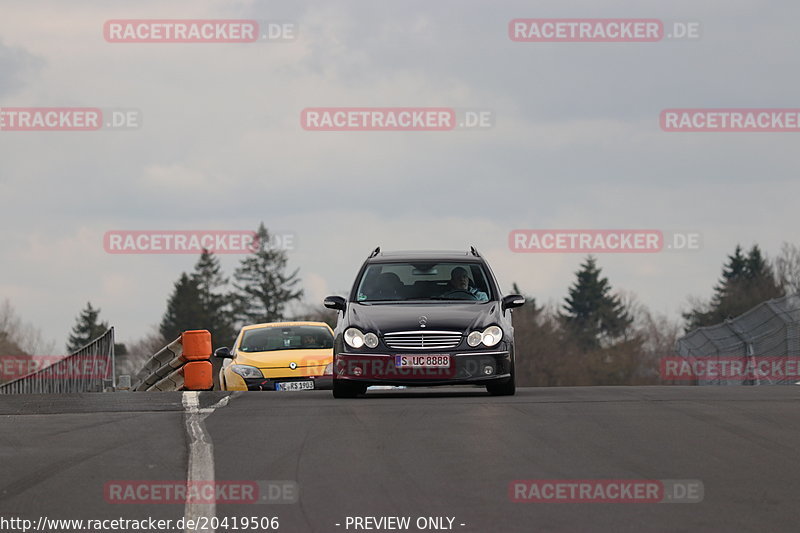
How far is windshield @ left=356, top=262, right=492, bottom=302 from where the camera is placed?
17859 millimetres

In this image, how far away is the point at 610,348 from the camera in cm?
12131

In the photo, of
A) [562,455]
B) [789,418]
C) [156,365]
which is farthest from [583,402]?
[156,365]

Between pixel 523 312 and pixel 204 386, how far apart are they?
8776 centimetres

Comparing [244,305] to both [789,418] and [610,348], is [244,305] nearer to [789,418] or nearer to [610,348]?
[610,348]

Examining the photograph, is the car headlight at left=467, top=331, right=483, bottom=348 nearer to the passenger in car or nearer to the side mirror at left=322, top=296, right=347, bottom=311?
the passenger in car

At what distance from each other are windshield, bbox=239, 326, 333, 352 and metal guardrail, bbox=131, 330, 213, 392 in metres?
0.73

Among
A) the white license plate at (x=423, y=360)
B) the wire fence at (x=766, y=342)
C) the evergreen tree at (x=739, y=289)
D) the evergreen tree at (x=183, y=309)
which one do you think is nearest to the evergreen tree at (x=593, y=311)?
the evergreen tree at (x=739, y=289)

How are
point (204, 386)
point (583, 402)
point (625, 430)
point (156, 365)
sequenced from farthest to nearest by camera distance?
point (156, 365) < point (204, 386) < point (583, 402) < point (625, 430)

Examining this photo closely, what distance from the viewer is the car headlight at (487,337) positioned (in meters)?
16.7

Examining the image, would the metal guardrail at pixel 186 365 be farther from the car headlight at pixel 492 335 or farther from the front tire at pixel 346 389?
the car headlight at pixel 492 335

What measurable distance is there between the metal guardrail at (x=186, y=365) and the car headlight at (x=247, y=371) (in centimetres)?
135

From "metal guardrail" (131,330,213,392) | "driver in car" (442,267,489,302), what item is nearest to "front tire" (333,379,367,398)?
"driver in car" (442,267,489,302)

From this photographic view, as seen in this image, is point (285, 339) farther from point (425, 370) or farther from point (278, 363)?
point (425, 370)

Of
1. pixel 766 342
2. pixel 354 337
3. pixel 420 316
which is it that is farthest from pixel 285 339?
pixel 766 342
